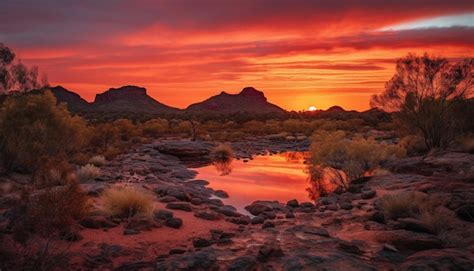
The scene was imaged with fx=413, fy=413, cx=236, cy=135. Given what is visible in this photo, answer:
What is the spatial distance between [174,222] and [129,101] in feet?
508

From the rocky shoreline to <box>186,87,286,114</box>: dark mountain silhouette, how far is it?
144 meters

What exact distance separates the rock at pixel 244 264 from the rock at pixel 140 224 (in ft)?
10.1

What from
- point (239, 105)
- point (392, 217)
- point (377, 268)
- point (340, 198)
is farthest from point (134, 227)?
point (239, 105)

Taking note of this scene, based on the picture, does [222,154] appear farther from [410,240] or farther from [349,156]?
[410,240]

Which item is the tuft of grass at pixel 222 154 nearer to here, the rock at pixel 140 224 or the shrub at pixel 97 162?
the shrub at pixel 97 162

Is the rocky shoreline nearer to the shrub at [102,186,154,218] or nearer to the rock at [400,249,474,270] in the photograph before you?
the rock at [400,249,474,270]

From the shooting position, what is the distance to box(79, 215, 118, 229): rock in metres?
10.0

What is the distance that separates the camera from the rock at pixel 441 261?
22.9ft

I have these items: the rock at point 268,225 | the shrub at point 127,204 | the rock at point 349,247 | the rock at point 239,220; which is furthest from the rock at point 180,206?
the rock at point 349,247

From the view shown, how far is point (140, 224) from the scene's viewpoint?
33.8ft

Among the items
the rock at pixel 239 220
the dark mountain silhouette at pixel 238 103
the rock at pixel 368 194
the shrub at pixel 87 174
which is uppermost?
the dark mountain silhouette at pixel 238 103

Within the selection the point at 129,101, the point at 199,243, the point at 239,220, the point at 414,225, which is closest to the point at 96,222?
the point at 199,243

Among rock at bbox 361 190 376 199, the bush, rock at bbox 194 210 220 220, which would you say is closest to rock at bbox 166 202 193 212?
rock at bbox 194 210 220 220

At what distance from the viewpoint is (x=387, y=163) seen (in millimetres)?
19562
